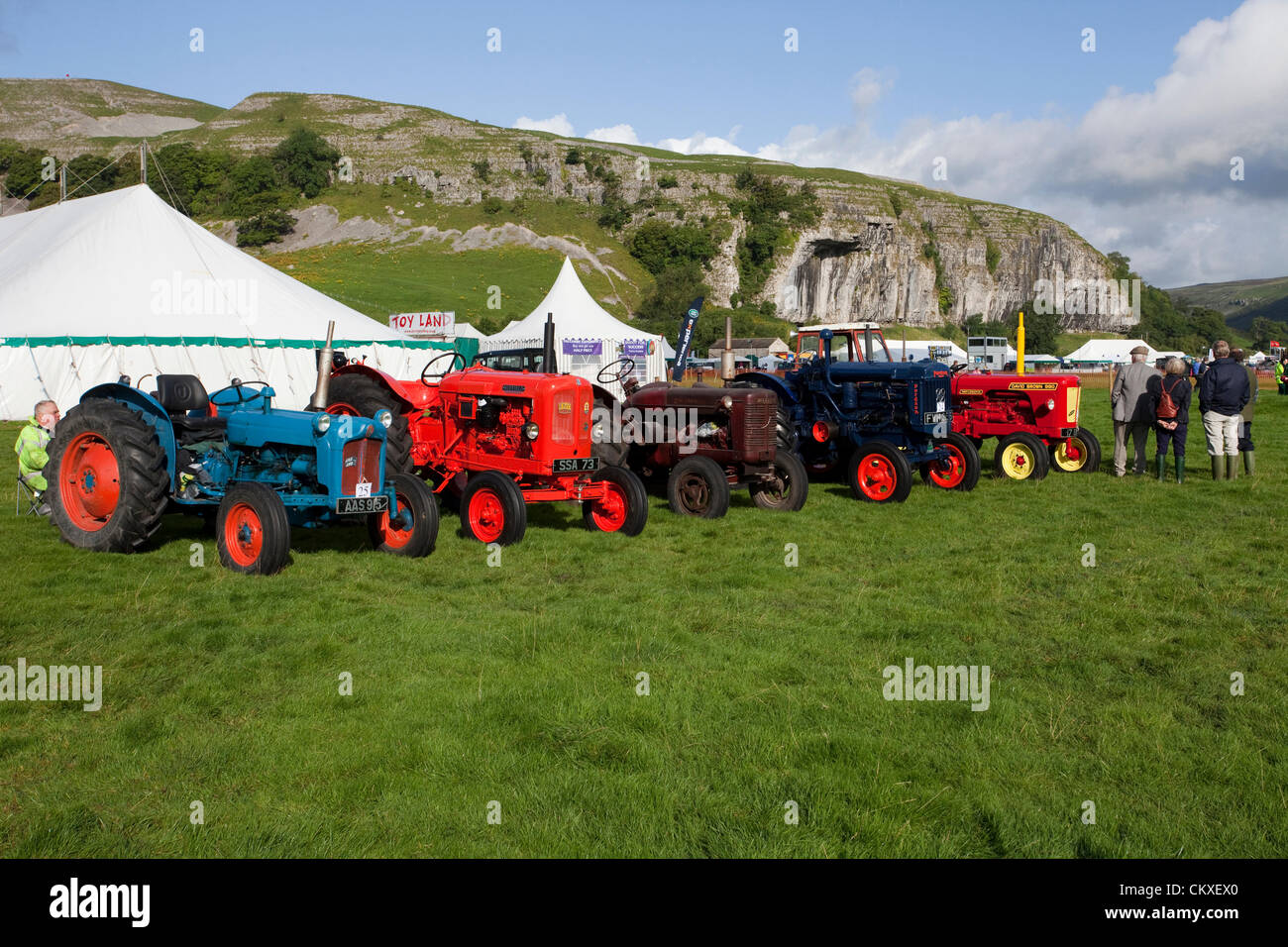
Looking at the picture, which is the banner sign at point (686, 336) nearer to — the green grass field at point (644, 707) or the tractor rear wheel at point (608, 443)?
the tractor rear wheel at point (608, 443)

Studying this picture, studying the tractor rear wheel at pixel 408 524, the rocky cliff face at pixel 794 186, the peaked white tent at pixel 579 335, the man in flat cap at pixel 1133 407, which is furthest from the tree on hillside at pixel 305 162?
the tractor rear wheel at pixel 408 524

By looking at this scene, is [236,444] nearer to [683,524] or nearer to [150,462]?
[150,462]

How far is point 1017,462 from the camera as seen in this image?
481 inches

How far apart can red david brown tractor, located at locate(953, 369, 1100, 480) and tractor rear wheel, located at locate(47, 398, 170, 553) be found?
10014 millimetres

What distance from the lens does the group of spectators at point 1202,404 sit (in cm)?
1114

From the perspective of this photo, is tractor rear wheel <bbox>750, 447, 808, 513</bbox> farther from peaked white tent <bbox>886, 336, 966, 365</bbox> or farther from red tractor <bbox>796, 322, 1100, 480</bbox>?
peaked white tent <bbox>886, 336, 966, 365</bbox>

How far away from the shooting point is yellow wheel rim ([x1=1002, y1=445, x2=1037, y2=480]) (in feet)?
39.8

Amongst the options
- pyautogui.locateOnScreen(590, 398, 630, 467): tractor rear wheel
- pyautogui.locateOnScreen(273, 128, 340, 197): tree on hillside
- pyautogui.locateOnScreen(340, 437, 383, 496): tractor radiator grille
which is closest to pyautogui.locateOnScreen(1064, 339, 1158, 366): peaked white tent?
pyautogui.locateOnScreen(590, 398, 630, 467): tractor rear wheel

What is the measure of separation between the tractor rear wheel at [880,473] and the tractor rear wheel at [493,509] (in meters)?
4.36

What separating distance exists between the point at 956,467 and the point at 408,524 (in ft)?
22.9

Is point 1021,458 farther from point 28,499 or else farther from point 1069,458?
point 28,499

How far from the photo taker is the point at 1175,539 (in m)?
7.99

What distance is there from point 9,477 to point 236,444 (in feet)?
18.1

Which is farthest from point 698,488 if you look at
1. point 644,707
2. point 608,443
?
point 644,707
